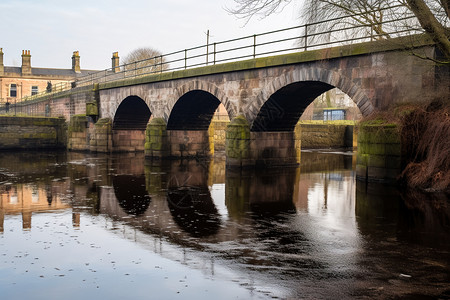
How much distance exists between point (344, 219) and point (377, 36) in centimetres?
616

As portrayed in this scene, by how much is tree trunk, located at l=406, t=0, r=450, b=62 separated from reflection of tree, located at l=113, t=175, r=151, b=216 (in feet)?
26.0

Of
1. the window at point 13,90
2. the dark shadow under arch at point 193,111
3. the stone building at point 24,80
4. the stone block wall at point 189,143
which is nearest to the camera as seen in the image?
the dark shadow under arch at point 193,111

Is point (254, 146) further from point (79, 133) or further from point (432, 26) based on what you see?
point (79, 133)

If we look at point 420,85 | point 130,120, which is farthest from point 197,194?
point 130,120

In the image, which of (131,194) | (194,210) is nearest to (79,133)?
(131,194)

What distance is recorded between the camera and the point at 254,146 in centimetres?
1833

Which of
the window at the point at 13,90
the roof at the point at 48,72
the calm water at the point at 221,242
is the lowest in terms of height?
the calm water at the point at 221,242

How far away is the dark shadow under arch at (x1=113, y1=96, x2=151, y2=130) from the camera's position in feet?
92.5

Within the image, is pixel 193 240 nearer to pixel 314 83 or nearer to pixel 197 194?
pixel 197 194

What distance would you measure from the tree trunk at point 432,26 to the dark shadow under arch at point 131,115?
18.6 meters

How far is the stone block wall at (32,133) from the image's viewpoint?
31.0 meters

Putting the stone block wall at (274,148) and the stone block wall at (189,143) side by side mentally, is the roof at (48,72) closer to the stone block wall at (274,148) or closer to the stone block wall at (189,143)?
the stone block wall at (189,143)

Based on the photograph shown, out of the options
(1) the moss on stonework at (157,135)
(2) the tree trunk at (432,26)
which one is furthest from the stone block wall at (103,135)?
(2) the tree trunk at (432,26)

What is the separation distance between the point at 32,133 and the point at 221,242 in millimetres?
28060
